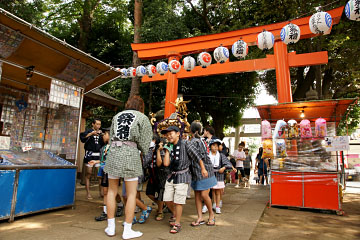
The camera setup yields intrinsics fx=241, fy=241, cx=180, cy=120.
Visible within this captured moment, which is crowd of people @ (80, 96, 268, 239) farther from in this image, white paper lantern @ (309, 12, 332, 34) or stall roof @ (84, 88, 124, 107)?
stall roof @ (84, 88, 124, 107)

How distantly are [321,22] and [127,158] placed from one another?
18.2ft

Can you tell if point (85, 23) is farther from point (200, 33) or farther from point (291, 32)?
point (291, 32)

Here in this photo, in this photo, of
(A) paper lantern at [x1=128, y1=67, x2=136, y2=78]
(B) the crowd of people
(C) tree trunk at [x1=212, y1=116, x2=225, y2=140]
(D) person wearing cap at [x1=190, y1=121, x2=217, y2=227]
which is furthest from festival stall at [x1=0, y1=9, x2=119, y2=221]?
(C) tree trunk at [x1=212, y1=116, x2=225, y2=140]

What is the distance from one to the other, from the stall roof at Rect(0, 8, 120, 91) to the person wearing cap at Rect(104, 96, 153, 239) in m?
2.22

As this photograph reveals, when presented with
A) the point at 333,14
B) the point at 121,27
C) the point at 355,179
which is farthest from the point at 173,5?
the point at 355,179

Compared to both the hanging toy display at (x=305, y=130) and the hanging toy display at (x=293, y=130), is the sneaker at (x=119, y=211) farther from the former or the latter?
the hanging toy display at (x=305, y=130)

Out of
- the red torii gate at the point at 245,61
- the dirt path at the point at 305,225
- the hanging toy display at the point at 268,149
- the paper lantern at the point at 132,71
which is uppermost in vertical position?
the red torii gate at the point at 245,61

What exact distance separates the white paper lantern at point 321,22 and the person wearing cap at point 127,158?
5.01 meters

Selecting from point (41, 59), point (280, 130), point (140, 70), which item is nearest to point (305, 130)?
point (280, 130)

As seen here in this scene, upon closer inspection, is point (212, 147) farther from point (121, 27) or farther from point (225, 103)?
point (121, 27)

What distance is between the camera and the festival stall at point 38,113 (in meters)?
3.88

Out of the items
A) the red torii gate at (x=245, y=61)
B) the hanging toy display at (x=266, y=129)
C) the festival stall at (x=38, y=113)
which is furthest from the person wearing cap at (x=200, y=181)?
the red torii gate at (x=245, y=61)

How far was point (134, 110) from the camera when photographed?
351 cm

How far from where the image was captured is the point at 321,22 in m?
5.73
